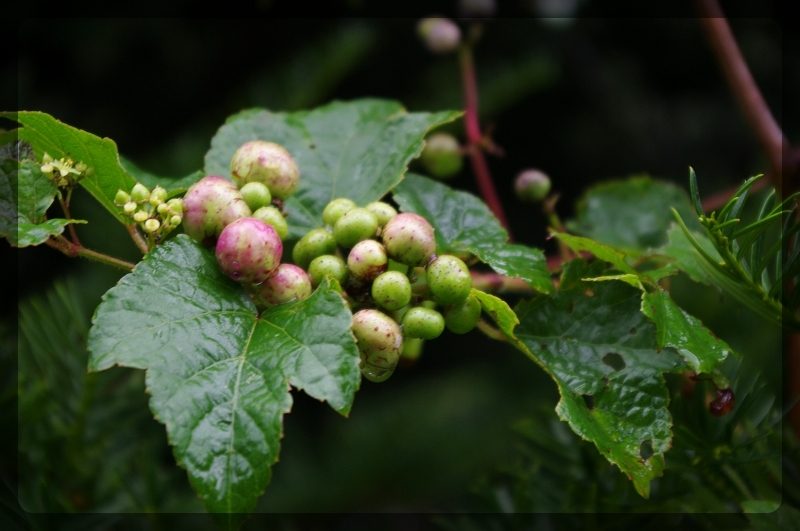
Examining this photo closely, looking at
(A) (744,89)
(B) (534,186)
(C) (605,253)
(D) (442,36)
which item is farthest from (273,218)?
(A) (744,89)

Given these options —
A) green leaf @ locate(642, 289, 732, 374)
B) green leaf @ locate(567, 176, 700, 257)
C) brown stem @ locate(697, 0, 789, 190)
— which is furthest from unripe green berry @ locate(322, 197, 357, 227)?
brown stem @ locate(697, 0, 789, 190)

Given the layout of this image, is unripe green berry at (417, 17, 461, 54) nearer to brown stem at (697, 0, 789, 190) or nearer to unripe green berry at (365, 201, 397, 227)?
brown stem at (697, 0, 789, 190)

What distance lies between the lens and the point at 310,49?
4.36 ft

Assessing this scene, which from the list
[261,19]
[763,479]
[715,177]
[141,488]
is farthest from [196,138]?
[715,177]

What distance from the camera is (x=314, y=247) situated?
1.93 ft

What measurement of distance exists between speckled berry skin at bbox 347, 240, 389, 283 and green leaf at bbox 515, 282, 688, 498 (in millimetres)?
139

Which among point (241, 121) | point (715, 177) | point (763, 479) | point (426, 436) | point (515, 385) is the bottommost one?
point (515, 385)

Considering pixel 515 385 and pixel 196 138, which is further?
pixel 515 385

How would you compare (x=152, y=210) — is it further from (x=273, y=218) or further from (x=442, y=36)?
(x=442, y=36)

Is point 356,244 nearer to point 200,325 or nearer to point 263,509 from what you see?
point 200,325

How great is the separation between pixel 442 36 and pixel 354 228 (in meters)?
0.54

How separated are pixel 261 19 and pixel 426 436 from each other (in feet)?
3.48

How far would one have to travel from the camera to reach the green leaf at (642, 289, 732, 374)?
53 centimetres

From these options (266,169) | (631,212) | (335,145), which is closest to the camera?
(266,169)
